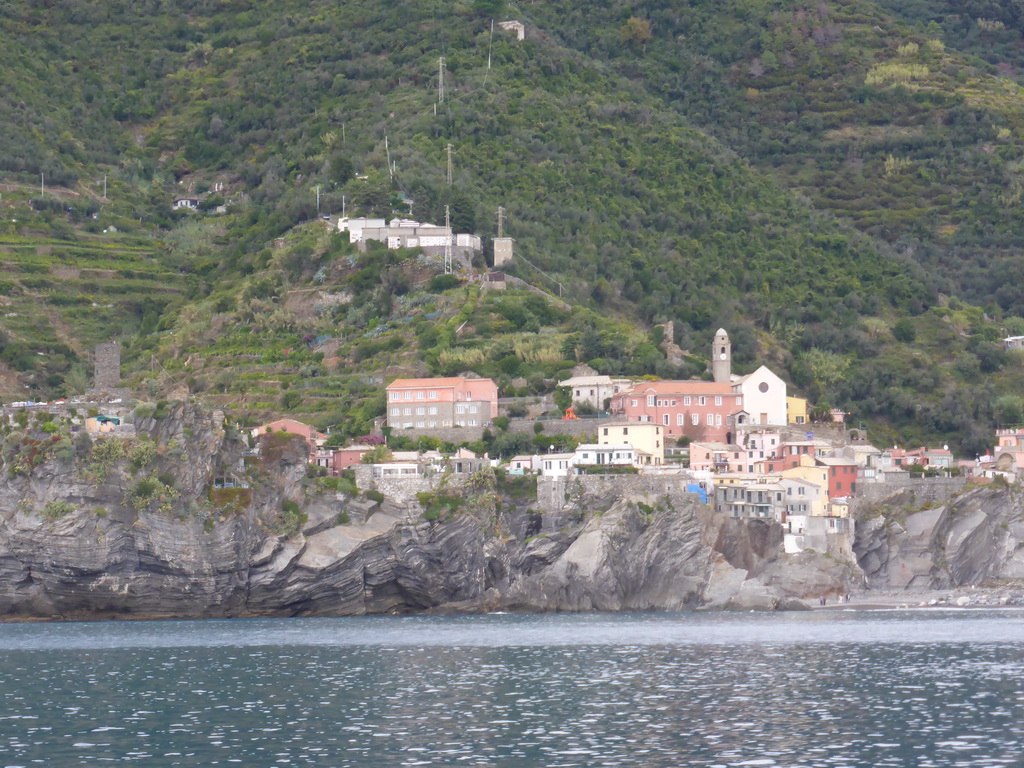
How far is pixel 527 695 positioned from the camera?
177 feet

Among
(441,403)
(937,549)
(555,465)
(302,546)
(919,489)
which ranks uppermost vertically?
(441,403)

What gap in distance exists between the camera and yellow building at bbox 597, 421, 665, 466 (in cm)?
9831

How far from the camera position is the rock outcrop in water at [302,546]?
8650cm

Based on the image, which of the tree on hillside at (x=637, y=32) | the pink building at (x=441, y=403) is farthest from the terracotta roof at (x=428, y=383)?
the tree on hillside at (x=637, y=32)

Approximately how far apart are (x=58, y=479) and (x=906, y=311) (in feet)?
226

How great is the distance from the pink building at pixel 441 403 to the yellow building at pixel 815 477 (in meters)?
16.5

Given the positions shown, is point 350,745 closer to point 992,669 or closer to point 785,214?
point 992,669

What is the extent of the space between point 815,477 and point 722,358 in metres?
18.2

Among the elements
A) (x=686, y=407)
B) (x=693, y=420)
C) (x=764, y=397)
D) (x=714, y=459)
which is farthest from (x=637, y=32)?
(x=714, y=459)

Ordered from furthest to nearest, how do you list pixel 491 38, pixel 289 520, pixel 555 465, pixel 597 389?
pixel 491 38, pixel 597 389, pixel 555 465, pixel 289 520

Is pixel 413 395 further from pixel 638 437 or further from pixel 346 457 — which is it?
pixel 638 437

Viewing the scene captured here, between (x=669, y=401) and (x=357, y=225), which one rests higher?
(x=357, y=225)

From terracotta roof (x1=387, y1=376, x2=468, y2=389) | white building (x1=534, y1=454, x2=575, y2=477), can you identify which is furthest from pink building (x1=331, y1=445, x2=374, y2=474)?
white building (x1=534, y1=454, x2=575, y2=477)

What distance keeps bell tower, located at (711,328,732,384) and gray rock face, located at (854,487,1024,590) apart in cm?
1917
